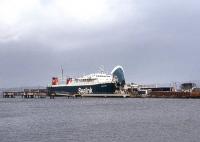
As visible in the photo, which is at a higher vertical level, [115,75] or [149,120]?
[115,75]

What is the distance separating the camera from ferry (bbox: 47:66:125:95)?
16288 cm

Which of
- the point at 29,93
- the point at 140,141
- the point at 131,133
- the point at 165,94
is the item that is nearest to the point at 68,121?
the point at 131,133

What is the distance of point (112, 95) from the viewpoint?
160500mm

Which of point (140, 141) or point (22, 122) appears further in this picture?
point (22, 122)

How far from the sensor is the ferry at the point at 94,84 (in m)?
163

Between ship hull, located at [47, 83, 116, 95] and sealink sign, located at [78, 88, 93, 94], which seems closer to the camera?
ship hull, located at [47, 83, 116, 95]

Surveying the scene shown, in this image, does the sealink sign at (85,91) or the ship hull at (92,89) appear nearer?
the ship hull at (92,89)

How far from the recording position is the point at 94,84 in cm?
16425

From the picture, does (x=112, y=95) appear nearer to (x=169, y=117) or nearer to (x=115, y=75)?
(x=115, y=75)

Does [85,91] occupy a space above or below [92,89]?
below

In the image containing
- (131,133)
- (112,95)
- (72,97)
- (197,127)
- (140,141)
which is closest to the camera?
(140,141)

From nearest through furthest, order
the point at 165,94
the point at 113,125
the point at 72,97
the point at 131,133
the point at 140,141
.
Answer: the point at 140,141 < the point at 131,133 < the point at 113,125 < the point at 165,94 < the point at 72,97

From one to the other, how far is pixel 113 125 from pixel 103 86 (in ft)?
316

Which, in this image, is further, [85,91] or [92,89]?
[85,91]
